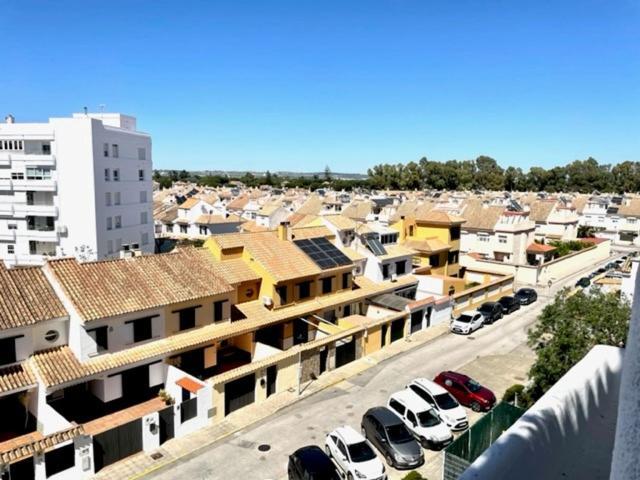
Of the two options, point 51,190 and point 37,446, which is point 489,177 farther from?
point 37,446

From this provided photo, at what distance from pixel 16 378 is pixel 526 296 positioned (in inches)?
1662

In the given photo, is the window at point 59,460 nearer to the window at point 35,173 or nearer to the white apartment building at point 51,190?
the white apartment building at point 51,190

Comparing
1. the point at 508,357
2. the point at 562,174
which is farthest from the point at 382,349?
the point at 562,174

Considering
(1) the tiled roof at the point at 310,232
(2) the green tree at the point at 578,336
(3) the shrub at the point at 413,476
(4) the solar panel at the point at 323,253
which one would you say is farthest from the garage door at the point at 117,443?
(1) the tiled roof at the point at 310,232

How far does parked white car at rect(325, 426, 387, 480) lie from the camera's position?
1945cm

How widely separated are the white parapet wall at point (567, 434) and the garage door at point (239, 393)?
1865 centimetres

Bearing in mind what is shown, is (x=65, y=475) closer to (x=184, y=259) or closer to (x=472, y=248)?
(x=184, y=259)

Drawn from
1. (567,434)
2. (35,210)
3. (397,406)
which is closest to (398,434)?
(397,406)

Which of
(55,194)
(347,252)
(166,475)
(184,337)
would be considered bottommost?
(166,475)

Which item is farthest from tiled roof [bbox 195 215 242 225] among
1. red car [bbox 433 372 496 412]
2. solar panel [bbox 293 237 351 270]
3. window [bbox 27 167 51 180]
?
red car [bbox 433 372 496 412]

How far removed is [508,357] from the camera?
112 ft

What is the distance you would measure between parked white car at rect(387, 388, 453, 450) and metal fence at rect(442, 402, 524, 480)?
145 inches

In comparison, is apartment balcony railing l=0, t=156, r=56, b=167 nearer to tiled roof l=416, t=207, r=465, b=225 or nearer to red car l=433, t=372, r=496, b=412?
tiled roof l=416, t=207, r=465, b=225

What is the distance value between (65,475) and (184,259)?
14.3m
